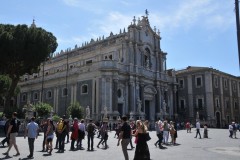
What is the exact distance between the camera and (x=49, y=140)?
521 inches

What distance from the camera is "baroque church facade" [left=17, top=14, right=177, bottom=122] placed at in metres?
42.0

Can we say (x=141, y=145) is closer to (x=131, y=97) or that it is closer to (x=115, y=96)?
(x=115, y=96)

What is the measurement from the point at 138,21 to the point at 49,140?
131 ft

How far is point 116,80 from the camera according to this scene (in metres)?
42.5

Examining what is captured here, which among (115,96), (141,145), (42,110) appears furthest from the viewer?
(115,96)

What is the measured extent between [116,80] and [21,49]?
14395mm

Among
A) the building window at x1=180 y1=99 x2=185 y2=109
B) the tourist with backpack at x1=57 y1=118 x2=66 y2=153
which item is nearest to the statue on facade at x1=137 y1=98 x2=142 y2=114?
the building window at x1=180 y1=99 x2=185 y2=109

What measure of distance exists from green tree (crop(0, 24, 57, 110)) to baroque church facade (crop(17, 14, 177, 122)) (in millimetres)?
9211

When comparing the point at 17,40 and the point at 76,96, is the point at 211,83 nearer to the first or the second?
the point at 76,96

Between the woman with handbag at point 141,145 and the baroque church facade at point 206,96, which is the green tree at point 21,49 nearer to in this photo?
the woman with handbag at point 141,145

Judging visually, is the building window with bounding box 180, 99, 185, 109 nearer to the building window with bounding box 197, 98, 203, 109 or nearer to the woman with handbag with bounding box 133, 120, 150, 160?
the building window with bounding box 197, 98, 203, 109

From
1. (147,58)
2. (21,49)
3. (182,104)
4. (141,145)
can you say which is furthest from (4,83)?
(141,145)

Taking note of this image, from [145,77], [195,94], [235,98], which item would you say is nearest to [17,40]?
[145,77]

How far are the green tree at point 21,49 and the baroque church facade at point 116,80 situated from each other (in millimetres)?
9211
